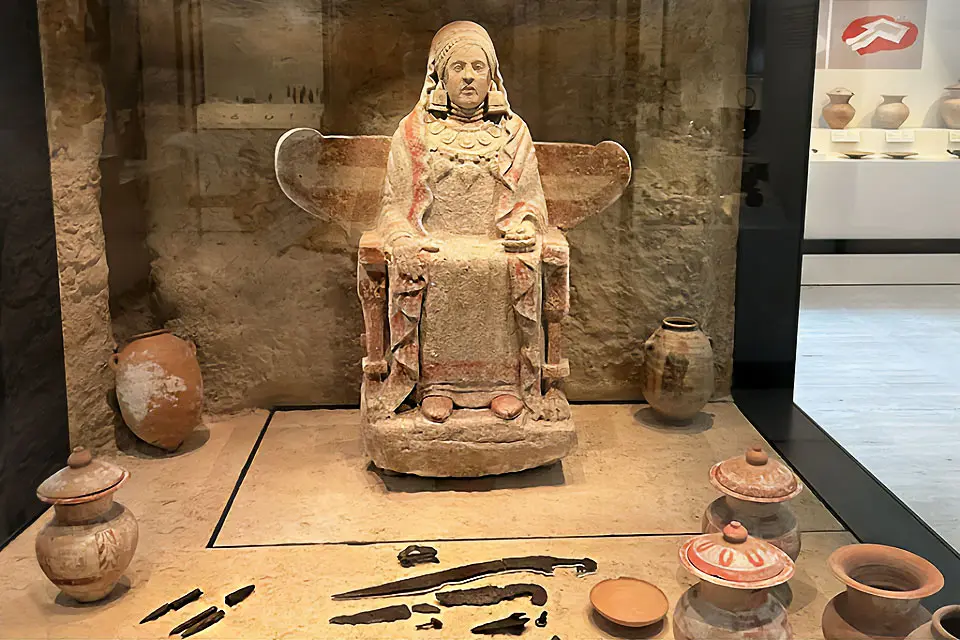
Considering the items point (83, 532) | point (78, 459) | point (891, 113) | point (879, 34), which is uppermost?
point (879, 34)

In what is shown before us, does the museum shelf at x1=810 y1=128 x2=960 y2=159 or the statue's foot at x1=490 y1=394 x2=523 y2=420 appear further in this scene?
the statue's foot at x1=490 y1=394 x2=523 y2=420

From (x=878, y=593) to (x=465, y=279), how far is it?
81.5 inches

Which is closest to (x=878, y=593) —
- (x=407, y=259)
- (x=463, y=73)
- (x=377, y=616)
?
(x=377, y=616)

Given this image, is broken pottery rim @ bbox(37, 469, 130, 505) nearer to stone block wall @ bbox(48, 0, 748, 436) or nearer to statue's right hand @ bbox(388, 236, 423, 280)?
statue's right hand @ bbox(388, 236, 423, 280)

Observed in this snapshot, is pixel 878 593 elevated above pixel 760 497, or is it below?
below

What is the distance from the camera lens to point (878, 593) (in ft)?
9.46

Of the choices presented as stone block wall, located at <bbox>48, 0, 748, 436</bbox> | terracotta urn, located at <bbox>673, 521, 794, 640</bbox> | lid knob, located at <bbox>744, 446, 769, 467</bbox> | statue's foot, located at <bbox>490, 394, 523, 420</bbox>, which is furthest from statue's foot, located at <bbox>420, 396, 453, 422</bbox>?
terracotta urn, located at <bbox>673, 521, 794, 640</bbox>

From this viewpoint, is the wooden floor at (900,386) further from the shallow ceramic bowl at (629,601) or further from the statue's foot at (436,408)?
the statue's foot at (436,408)

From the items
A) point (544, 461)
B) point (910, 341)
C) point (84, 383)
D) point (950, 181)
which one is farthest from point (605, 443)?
point (84, 383)

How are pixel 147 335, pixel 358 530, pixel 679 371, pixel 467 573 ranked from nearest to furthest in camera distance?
1. pixel 467 573
2. pixel 358 530
3. pixel 147 335
4. pixel 679 371

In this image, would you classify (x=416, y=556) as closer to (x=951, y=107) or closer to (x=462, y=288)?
(x=462, y=288)

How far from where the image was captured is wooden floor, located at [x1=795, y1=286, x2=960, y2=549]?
3740 millimetres

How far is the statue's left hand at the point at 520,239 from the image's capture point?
166 inches

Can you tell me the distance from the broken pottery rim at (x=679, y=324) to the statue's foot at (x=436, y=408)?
1350 millimetres
